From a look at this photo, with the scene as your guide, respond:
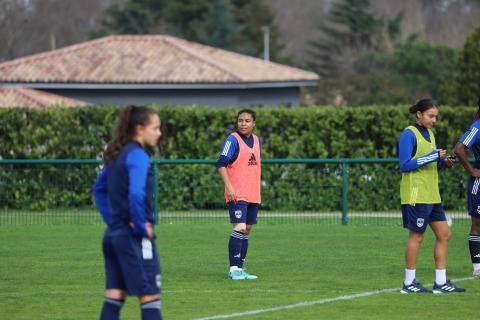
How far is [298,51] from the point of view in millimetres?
90062

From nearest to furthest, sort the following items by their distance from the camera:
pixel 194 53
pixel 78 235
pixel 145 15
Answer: pixel 78 235
pixel 194 53
pixel 145 15

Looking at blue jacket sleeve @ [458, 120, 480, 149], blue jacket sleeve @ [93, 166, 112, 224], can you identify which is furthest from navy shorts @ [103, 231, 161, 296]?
blue jacket sleeve @ [458, 120, 480, 149]

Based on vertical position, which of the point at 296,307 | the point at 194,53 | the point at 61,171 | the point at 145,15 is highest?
the point at 145,15

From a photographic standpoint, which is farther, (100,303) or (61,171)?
(61,171)

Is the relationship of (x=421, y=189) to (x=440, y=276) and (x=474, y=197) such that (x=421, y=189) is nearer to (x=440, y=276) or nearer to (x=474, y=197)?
(x=440, y=276)

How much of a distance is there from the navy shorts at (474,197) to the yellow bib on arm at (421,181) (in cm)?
151

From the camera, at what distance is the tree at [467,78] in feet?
119

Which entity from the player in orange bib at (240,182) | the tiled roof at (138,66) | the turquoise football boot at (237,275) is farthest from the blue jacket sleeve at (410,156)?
the tiled roof at (138,66)

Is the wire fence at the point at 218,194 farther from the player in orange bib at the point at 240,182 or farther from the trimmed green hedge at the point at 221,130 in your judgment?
the player in orange bib at the point at 240,182

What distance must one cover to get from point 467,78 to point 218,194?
16.3 m

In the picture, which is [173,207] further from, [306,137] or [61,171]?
[306,137]

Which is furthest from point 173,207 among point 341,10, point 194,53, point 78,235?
point 341,10

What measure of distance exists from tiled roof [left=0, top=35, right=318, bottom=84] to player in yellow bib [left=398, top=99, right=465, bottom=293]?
26.0 m

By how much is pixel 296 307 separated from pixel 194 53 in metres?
30.1
